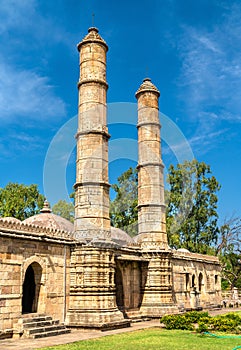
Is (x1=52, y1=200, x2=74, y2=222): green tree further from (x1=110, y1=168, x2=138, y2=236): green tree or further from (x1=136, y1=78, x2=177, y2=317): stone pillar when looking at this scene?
(x1=136, y1=78, x2=177, y2=317): stone pillar

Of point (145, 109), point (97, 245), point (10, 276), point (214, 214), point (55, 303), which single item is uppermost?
point (145, 109)

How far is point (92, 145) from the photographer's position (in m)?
13.2

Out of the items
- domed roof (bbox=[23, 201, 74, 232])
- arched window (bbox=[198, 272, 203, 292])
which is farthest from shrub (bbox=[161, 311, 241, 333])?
arched window (bbox=[198, 272, 203, 292])

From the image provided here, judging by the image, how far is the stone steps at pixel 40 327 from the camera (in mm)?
10172

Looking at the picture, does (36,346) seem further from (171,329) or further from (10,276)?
(171,329)

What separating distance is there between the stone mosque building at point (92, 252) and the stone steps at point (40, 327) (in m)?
0.03

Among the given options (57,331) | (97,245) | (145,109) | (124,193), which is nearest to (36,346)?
(57,331)

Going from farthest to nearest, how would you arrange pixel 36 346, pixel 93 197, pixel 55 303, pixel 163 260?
Answer: pixel 163 260 → pixel 93 197 → pixel 55 303 → pixel 36 346

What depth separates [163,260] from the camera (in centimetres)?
1611

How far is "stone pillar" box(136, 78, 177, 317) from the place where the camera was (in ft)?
51.5

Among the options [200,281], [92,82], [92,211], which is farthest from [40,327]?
[200,281]

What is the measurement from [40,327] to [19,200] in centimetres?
1773

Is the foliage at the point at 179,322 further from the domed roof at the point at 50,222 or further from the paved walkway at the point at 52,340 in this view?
the domed roof at the point at 50,222

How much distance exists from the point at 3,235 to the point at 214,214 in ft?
69.1
